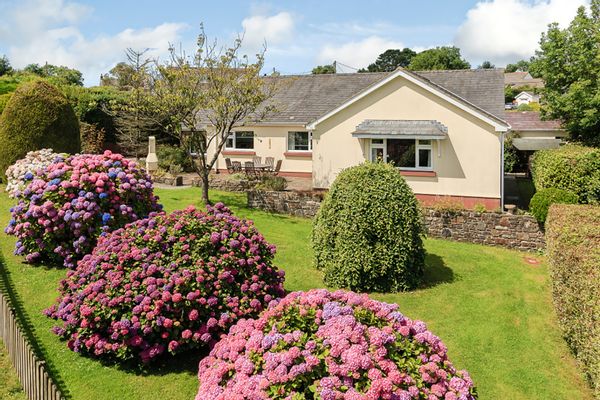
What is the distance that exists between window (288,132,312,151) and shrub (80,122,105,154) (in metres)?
12.6

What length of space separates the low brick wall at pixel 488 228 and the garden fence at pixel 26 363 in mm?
13676

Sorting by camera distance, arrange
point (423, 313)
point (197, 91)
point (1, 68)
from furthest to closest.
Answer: point (1, 68) → point (197, 91) → point (423, 313)

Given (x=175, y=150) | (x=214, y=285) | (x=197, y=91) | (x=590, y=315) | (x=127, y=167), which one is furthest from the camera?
(x=175, y=150)

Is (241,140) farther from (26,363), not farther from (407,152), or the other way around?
(26,363)

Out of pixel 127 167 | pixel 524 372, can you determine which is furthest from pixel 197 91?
pixel 524 372

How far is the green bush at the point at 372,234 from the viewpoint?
36.7ft

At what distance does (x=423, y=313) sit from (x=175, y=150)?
74.4 ft

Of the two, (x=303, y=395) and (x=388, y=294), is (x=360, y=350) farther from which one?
(x=388, y=294)

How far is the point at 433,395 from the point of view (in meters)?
4.50

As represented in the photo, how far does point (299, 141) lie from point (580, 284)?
2318 centimetres

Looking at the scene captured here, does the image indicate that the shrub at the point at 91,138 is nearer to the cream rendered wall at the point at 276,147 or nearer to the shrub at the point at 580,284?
the cream rendered wall at the point at 276,147

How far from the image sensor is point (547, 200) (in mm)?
15727

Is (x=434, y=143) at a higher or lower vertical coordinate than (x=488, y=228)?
higher

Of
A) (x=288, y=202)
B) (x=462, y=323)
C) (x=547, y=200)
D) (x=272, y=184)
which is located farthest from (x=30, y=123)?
(x=547, y=200)
